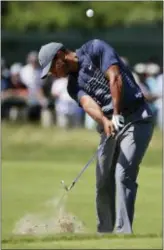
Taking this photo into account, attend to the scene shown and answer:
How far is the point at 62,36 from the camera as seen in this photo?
108ft

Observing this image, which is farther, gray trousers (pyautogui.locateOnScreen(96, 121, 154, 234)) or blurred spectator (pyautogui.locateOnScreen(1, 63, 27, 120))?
blurred spectator (pyautogui.locateOnScreen(1, 63, 27, 120))

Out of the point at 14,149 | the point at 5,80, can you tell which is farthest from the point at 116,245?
the point at 5,80

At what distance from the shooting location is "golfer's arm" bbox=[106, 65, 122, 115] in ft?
32.5

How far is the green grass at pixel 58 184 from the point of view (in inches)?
356

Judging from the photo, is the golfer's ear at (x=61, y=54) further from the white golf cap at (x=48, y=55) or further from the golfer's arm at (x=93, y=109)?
the golfer's arm at (x=93, y=109)

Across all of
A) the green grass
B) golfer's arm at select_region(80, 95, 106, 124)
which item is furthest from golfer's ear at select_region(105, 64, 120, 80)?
the green grass

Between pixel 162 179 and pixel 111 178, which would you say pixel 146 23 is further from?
pixel 111 178

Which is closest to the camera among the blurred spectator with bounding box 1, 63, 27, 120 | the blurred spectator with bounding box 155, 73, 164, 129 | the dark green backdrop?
the blurred spectator with bounding box 155, 73, 164, 129

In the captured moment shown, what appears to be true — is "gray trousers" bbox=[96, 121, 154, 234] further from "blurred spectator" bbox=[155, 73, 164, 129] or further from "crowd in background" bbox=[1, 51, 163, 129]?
"crowd in background" bbox=[1, 51, 163, 129]

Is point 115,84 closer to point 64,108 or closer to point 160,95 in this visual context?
point 160,95

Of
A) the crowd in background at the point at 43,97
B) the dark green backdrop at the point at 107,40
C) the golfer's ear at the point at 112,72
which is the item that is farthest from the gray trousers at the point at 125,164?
the dark green backdrop at the point at 107,40

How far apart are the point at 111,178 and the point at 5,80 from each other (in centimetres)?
1563

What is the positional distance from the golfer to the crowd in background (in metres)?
13.3

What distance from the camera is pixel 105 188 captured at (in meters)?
10.7
